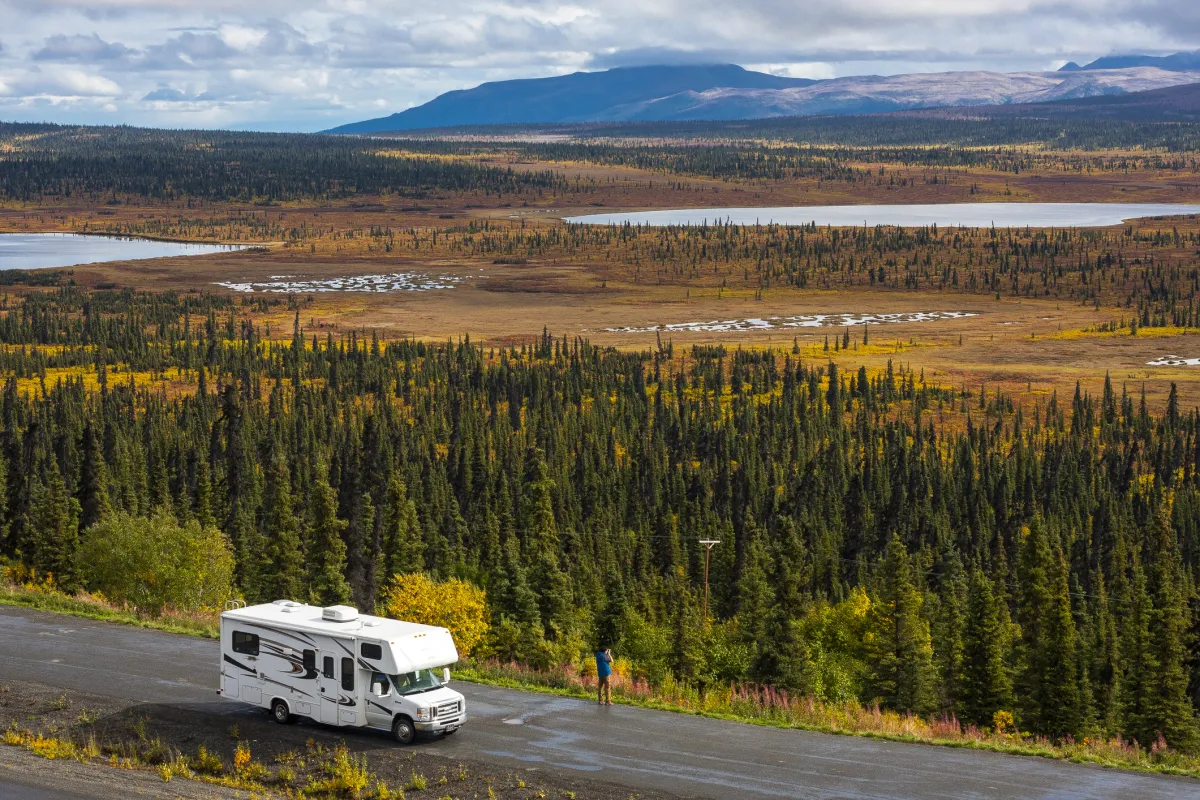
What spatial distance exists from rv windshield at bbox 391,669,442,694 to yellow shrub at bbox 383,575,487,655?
1141 inches

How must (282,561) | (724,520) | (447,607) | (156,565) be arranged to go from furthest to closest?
1. (724,520)
2. (282,561)
3. (447,607)
4. (156,565)

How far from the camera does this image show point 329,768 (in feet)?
126

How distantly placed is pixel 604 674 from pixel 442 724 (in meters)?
6.55

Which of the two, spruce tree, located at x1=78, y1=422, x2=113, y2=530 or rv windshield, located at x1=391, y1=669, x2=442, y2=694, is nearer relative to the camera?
rv windshield, located at x1=391, y1=669, x2=442, y2=694

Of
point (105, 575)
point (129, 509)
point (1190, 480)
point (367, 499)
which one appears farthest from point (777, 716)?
point (1190, 480)

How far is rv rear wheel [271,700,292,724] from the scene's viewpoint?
42025 millimetres

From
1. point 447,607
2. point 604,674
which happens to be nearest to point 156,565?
point 447,607

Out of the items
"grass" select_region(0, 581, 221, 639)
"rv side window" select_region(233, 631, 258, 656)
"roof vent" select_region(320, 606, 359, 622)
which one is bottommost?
"grass" select_region(0, 581, 221, 639)

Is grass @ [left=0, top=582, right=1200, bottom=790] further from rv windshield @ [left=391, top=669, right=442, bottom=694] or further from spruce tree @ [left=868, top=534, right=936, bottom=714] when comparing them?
spruce tree @ [left=868, top=534, right=936, bottom=714]

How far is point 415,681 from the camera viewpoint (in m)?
40.7

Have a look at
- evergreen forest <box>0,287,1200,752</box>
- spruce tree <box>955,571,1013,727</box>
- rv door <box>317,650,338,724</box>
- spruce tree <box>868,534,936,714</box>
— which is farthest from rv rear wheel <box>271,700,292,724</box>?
spruce tree <box>955,571,1013,727</box>

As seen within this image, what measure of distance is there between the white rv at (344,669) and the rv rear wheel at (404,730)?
29 mm

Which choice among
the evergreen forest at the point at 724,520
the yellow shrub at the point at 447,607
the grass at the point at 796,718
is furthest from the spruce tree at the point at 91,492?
the grass at the point at 796,718

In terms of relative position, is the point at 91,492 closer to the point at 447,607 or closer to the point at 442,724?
the point at 447,607
